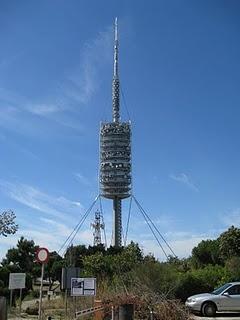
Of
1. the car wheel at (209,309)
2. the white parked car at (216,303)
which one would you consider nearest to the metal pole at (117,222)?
the white parked car at (216,303)

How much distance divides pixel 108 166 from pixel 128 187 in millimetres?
6281

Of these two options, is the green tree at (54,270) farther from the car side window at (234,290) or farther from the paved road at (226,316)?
the car side window at (234,290)

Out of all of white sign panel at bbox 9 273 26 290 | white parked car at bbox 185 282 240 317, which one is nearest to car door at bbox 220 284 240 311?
white parked car at bbox 185 282 240 317

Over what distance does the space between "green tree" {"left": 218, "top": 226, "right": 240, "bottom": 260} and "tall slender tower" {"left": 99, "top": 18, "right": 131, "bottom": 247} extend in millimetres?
51251

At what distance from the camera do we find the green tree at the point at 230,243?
6988cm

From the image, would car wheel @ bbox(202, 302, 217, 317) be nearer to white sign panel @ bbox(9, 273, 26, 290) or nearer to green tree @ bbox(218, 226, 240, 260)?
white sign panel @ bbox(9, 273, 26, 290)

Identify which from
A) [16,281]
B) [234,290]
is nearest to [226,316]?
[234,290]

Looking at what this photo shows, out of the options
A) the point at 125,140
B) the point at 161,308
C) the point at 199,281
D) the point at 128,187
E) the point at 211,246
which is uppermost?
the point at 125,140

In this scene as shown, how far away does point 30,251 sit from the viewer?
67375 millimetres

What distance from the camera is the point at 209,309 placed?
83.0 feet

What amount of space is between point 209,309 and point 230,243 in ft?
153

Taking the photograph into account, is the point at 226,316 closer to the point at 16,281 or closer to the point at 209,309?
the point at 209,309

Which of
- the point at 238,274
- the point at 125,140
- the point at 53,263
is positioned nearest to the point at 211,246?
the point at 53,263

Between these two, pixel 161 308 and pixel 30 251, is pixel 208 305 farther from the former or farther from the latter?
pixel 30 251
